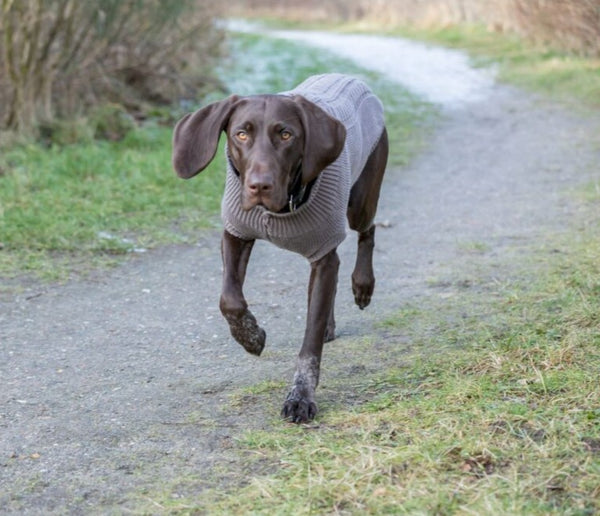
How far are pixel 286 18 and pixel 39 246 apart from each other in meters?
29.4

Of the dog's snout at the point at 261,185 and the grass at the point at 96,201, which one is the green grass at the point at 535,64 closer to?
the grass at the point at 96,201

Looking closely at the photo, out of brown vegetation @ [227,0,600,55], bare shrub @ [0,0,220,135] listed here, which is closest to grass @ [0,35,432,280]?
bare shrub @ [0,0,220,135]

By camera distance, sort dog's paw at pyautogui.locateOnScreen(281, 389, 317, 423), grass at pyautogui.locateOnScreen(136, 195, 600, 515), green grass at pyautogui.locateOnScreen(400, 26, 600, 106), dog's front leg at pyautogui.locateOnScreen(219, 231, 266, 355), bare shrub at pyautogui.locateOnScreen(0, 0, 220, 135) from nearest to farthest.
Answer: grass at pyautogui.locateOnScreen(136, 195, 600, 515) → dog's paw at pyautogui.locateOnScreen(281, 389, 317, 423) → dog's front leg at pyautogui.locateOnScreen(219, 231, 266, 355) → bare shrub at pyautogui.locateOnScreen(0, 0, 220, 135) → green grass at pyautogui.locateOnScreen(400, 26, 600, 106)

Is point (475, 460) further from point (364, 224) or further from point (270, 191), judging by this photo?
point (364, 224)

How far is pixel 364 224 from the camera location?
5609mm

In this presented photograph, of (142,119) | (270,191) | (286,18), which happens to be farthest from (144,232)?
(286,18)

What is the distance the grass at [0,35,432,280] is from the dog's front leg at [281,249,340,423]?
2.60 m

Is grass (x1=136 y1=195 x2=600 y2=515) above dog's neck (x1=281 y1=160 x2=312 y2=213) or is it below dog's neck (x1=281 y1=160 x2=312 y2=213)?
below

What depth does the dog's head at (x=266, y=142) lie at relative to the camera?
14.0ft

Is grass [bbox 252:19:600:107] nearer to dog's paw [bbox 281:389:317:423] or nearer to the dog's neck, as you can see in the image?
the dog's neck

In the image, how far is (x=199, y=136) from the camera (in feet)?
14.8

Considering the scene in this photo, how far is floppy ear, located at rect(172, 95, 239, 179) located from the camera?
176 inches

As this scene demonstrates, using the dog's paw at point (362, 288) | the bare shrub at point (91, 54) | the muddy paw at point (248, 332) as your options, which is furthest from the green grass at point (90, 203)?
the muddy paw at point (248, 332)

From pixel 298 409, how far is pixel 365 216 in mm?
1623
